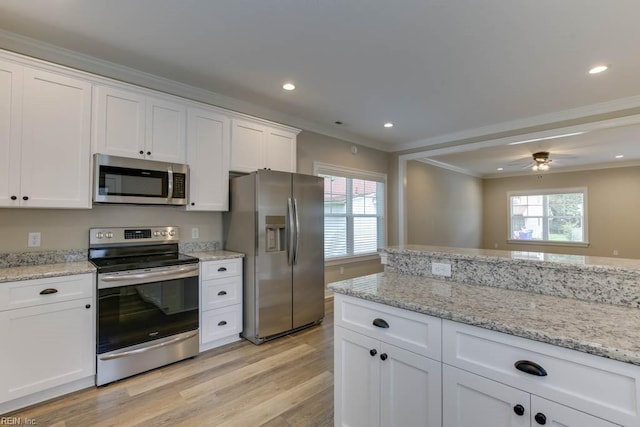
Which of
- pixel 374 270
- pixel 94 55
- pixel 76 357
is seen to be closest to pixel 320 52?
pixel 94 55

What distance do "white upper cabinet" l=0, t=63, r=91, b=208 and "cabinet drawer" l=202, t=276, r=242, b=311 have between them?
4.03ft

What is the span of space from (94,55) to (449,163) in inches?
268

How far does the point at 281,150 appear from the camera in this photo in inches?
150

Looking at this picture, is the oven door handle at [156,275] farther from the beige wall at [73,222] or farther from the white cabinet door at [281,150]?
the white cabinet door at [281,150]

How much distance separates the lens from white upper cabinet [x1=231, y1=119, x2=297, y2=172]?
342 centimetres

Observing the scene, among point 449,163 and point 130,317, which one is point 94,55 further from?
point 449,163

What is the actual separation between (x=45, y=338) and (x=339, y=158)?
3.97 metres

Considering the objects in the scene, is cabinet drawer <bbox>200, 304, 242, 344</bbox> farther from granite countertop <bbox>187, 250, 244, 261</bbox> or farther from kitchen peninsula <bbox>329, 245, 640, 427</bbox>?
kitchen peninsula <bbox>329, 245, 640, 427</bbox>

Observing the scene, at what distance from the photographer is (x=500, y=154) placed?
6164mm

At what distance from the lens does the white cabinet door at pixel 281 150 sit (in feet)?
12.1

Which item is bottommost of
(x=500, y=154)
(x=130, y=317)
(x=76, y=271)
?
(x=130, y=317)

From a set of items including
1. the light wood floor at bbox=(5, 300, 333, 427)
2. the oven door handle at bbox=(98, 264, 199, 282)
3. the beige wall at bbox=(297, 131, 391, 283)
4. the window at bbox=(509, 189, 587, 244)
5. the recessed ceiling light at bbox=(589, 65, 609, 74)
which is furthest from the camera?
the window at bbox=(509, 189, 587, 244)

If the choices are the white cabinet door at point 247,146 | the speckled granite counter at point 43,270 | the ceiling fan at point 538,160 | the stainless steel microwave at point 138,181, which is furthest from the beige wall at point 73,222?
the ceiling fan at point 538,160

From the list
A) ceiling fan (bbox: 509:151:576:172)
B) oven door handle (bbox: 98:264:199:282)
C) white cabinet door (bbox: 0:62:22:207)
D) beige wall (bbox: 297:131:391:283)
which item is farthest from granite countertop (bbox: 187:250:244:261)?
ceiling fan (bbox: 509:151:576:172)
